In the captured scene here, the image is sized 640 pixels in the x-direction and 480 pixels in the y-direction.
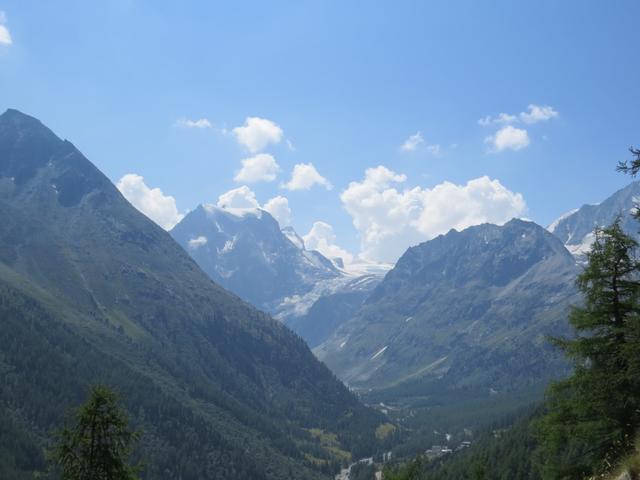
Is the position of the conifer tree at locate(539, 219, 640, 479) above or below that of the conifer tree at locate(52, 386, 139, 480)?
above

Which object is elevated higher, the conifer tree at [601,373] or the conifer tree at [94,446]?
the conifer tree at [601,373]

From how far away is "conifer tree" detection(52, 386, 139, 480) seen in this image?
108ft

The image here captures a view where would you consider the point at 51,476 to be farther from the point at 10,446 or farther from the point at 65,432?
the point at 65,432

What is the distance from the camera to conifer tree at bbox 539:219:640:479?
2411 centimetres

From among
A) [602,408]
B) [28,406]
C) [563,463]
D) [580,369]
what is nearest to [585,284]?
[580,369]

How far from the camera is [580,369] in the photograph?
85.0 ft

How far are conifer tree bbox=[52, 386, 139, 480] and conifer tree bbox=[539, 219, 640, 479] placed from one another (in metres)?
24.0

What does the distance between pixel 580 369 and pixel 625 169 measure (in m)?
9.54

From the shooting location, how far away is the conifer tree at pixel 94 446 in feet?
108

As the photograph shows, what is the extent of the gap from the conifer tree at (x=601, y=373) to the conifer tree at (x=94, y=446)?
23982 mm

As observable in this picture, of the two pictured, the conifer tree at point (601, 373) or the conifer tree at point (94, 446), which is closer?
the conifer tree at point (601, 373)

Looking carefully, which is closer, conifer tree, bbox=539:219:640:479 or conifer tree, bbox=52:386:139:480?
conifer tree, bbox=539:219:640:479

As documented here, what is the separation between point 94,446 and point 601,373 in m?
27.8

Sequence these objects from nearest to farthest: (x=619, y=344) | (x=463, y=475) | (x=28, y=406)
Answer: (x=619, y=344), (x=463, y=475), (x=28, y=406)
